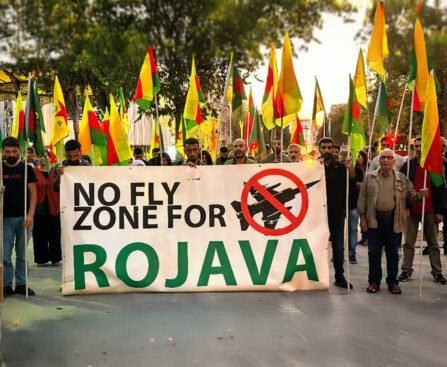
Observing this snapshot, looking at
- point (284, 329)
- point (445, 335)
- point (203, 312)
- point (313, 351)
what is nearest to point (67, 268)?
point (203, 312)

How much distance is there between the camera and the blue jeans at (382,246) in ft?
22.7

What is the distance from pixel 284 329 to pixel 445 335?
1430 mm

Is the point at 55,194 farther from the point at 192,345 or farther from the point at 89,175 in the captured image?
the point at 192,345

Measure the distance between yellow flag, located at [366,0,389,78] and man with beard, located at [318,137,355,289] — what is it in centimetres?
132

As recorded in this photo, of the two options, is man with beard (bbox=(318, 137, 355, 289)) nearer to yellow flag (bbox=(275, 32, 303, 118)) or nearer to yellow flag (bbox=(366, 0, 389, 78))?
yellow flag (bbox=(275, 32, 303, 118))

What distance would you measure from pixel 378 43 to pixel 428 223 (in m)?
2.48

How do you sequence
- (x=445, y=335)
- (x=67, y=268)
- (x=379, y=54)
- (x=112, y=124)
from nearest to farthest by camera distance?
(x=445, y=335) → (x=67, y=268) → (x=379, y=54) → (x=112, y=124)

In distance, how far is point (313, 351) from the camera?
15.2ft

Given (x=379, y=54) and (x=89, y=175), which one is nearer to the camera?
(x=89, y=175)

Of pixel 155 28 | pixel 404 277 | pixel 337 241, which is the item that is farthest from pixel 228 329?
pixel 155 28

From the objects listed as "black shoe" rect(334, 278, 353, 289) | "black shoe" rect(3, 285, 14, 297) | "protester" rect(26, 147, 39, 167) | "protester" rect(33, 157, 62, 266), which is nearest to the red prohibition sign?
"black shoe" rect(334, 278, 353, 289)

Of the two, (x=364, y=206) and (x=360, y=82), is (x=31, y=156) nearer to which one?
(x=360, y=82)

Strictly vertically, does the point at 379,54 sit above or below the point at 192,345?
above

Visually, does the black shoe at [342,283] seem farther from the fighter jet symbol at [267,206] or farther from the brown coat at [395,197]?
the fighter jet symbol at [267,206]
